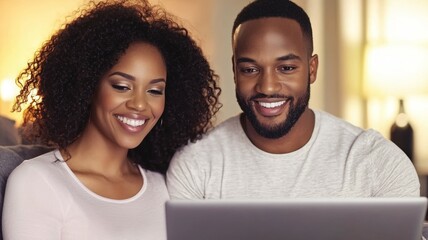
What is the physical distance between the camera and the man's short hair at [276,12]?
2.00 meters

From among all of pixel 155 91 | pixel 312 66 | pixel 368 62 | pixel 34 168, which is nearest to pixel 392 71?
pixel 368 62

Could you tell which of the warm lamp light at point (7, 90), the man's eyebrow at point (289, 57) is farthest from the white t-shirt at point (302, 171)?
the warm lamp light at point (7, 90)

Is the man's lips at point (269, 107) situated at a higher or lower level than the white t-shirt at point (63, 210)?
higher

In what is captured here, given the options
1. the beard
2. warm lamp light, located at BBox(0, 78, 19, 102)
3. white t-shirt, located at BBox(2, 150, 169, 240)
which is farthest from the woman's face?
warm lamp light, located at BBox(0, 78, 19, 102)

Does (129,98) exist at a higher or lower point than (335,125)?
higher

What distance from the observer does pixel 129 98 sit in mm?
1762

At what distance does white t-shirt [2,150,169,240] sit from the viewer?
5.25 feet

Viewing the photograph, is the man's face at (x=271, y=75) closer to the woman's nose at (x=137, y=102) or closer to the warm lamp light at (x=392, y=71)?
the woman's nose at (x=137, y=102)

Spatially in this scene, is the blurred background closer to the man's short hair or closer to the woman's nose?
the man's short hair

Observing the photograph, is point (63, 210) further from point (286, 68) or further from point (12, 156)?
point (286, 68)

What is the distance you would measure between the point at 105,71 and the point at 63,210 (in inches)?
14.0

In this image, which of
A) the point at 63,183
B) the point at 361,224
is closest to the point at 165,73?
the point at 63,183

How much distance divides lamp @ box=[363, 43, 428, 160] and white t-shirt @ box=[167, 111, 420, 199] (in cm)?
265

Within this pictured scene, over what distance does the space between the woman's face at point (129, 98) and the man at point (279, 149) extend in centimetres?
21
